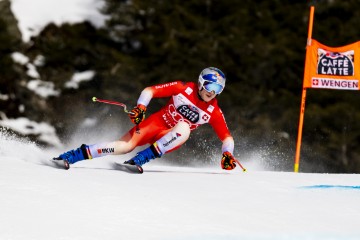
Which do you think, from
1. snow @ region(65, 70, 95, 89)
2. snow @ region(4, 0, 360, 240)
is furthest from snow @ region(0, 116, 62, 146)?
snow @ region(4, 0, 360, 240)

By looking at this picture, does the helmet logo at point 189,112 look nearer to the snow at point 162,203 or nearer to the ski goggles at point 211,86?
the ski goggles at point 211,86

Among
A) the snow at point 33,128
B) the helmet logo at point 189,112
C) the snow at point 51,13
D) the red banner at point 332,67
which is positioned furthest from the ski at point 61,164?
the snow at point 51,13

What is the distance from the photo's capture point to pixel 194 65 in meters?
21.0

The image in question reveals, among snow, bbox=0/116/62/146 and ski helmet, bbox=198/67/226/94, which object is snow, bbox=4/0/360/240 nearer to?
ski helmet, bbox=198/67/226/94

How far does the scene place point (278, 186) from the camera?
650cm

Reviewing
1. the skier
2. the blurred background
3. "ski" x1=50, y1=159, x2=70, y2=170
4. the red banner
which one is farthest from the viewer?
the blurred background

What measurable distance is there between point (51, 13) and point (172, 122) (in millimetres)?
15325

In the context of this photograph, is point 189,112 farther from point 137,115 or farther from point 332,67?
point 332,67

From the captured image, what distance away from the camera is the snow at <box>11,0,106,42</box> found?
20594 mm

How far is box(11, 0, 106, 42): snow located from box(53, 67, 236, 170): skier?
13.7 m

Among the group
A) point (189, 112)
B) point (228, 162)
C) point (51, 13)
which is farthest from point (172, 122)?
point (51, 13)

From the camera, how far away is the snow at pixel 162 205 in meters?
4.46

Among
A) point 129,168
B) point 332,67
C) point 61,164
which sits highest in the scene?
point 332,67

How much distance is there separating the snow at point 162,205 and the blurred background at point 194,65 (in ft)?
38.7
